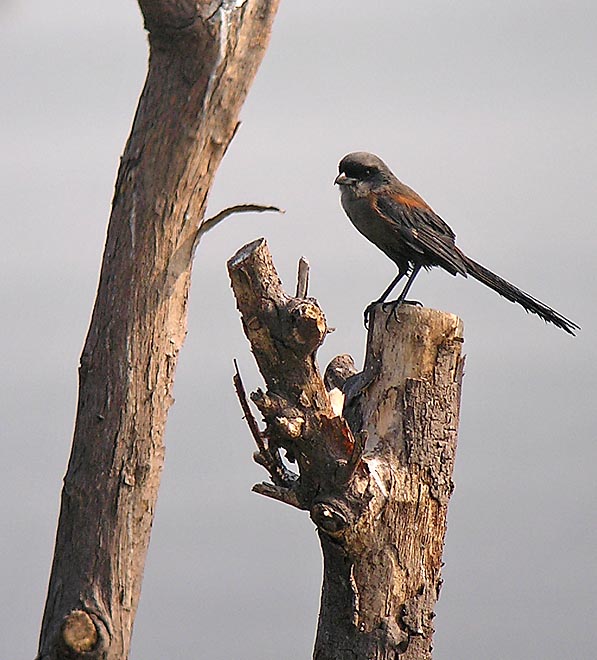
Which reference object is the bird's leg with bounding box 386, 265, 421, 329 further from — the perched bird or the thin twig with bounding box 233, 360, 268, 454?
the thin twig with bounding box 233, 360, 268, 454

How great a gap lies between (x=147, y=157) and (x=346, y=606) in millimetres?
1598

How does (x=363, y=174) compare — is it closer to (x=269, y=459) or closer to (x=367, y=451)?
(x=367, y=451)

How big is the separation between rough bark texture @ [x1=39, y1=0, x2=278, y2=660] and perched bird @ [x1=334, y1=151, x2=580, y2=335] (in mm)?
1014

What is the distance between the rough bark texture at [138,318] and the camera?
3.04 metres

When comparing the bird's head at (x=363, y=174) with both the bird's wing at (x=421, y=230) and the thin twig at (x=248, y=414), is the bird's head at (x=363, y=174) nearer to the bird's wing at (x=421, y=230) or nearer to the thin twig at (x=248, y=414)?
the bird's wing at (x=421, y=230)

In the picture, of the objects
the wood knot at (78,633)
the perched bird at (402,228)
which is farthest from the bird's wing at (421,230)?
the wood knot at (78,633)

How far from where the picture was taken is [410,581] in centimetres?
351

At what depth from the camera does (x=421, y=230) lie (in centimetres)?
396

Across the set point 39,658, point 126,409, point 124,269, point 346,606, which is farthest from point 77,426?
point 346,606

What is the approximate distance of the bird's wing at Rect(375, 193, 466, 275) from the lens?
394cm

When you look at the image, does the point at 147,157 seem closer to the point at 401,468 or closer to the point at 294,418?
the point at 294,418

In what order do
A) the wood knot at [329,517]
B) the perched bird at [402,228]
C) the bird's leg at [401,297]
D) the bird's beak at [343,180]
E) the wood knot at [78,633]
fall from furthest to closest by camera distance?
the bird's beak at [343,180] → the perched bird at [402,228] → the bird's leg at [401,297] → the wood knot at [329,517] → the wood knot at [78,633]

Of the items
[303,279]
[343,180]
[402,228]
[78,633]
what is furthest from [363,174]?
[78,633]

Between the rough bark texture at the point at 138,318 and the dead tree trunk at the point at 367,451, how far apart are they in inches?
10.3
